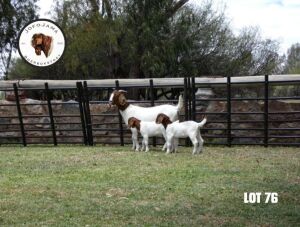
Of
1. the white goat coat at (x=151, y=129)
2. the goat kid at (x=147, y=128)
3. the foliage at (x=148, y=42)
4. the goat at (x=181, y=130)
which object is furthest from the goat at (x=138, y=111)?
the foliage at (x=148, y=42)

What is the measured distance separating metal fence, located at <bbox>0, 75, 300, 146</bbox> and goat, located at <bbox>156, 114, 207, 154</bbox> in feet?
5.87

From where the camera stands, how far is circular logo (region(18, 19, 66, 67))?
14586 mm

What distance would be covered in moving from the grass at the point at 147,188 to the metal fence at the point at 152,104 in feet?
6.58

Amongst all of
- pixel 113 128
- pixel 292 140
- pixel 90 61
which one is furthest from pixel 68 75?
pixel 292 140

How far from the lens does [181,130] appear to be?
38.8 feet

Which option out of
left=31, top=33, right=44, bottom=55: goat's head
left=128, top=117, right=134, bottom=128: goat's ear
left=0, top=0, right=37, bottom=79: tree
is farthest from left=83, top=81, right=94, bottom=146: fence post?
left=0, top=0, right=37, bottom=79: tree

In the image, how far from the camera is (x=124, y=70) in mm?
29047

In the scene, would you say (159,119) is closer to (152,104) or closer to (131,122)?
(131,122)

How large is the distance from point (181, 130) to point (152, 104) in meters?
2.51

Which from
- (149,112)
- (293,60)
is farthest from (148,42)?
(293,60)

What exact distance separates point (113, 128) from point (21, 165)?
505cm

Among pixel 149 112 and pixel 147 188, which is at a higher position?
pixel 149 112

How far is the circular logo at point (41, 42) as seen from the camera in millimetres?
14586

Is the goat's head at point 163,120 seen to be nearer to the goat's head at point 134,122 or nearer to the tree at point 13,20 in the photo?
Answer: the goat's head at point 134,122
